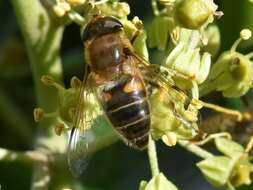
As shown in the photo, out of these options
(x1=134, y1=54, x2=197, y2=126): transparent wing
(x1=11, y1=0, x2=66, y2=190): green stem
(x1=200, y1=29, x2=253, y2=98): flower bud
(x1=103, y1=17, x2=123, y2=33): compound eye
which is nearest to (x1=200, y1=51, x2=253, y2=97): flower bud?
(x1=200, y1=29, x2=253, y2=98): flower bud

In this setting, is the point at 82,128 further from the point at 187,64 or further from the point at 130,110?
the point at 187,64

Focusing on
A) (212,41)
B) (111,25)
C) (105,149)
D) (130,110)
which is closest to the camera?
A: (130,110)

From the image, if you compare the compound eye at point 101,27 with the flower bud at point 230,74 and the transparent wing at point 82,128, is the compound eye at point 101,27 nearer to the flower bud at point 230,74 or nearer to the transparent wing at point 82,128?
the transparent wing at point 82,128

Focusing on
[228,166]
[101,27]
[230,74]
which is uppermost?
[101,27]

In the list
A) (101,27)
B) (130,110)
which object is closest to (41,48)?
(101,27)

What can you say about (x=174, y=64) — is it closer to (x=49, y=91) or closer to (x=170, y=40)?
(x=170, y=40)

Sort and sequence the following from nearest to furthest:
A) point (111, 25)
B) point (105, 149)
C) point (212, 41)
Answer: point (111, 25)
point (212, 41)
point (105, 149)

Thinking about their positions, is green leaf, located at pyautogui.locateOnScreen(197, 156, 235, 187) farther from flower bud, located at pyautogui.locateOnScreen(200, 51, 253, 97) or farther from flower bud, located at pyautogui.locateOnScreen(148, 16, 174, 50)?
flower bud, located at pyautogui.locateOnScreen(148, 16, 174, 50)
